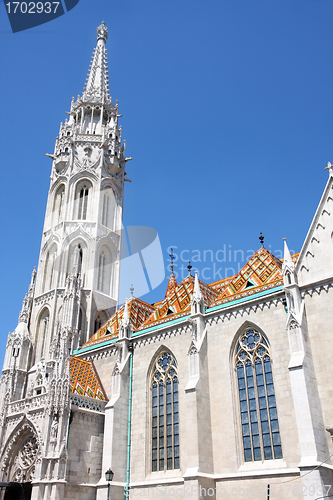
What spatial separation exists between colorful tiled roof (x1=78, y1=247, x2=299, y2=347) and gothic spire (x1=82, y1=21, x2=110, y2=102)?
1997cm

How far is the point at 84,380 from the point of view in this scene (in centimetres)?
2459

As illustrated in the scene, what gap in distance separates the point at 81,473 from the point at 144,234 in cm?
1877

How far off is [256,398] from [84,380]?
969 centimetres

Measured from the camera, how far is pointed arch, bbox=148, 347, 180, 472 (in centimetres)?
2116

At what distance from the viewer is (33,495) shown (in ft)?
67.0

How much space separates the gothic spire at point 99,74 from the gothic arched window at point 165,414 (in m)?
26.0

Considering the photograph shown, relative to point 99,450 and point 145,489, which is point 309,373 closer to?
point 145,489

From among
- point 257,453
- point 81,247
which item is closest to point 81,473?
point 257,453

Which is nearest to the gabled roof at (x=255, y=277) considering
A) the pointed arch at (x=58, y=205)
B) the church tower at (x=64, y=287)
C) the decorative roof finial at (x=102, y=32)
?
the church tower at (x=64, y=287)

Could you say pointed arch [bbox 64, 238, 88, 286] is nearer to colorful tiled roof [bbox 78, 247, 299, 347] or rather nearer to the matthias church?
the matthias church

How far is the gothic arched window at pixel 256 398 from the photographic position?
18.4 m

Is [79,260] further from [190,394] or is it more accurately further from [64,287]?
[190,394]

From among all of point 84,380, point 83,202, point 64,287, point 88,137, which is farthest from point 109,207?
point 84,380

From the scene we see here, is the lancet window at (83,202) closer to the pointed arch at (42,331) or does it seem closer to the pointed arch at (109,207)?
the pointed arch at (109,207)
